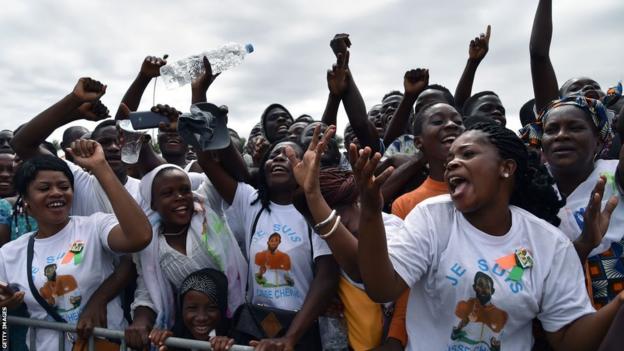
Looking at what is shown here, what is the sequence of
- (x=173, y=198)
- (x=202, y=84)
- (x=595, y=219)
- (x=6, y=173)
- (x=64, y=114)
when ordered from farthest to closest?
(x=6, y=173)
(x=202, y=84)
(x=64, y=114)
(x=173, y=198)
(x=595, y=219)

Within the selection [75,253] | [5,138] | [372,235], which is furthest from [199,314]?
[5,138]

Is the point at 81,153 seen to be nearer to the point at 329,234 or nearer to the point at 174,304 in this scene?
the point at 174,304

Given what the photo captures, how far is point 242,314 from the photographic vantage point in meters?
3.08

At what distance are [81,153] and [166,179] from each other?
534 millimetres

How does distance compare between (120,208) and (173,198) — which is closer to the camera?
Answer: (120,208)

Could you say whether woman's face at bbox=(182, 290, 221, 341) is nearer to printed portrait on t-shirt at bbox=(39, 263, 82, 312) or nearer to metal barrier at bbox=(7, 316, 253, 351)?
metal barrier at bbox=(7, 316, 253, 351)

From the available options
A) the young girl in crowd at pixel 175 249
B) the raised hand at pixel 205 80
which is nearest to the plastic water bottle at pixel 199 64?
the raised hand at pixel 205 80

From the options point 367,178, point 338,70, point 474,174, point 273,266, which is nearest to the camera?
point 367,178

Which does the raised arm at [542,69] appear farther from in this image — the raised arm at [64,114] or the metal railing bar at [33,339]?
the metal railing bar at [33,339]

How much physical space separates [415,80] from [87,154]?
2.71 m

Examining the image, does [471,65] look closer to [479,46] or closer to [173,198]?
[479,46]

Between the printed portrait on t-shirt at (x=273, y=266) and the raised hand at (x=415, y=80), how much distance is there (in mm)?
2064

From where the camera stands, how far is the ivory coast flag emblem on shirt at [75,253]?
10.6 feet

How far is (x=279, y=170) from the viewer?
3445 mm
